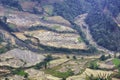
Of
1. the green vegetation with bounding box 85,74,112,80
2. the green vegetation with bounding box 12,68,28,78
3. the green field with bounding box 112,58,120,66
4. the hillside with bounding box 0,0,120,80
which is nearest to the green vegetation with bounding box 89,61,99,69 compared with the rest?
the hillside with bounding box 0,0,120,80

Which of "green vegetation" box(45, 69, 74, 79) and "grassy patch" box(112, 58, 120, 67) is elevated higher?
"grassy patch" box(112, 58, 120, 67)

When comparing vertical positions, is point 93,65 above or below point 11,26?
below

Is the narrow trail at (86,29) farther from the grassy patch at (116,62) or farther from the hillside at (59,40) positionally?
the grassy patch at (116,62)

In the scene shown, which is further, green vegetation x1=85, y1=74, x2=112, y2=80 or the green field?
the green field

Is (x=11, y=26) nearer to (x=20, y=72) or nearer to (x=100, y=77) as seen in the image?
(x=20, y=72)

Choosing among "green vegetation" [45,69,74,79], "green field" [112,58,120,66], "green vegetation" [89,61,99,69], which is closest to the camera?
"green vegetation" [45,69,74,79]

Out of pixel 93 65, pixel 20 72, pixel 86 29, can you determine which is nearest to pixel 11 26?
pixel 86 29

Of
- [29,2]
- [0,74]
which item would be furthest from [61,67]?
[29,2]

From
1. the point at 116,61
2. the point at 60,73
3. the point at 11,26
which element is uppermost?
the point at 11,26

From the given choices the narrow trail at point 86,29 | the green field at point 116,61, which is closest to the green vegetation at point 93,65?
the green field at point 116,61

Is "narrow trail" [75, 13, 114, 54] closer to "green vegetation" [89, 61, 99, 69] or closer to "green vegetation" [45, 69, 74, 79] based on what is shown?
"green vegetation" [89, 61, 99, 69]

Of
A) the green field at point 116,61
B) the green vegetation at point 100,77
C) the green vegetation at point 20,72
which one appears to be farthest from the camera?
the green field at point 116,61
